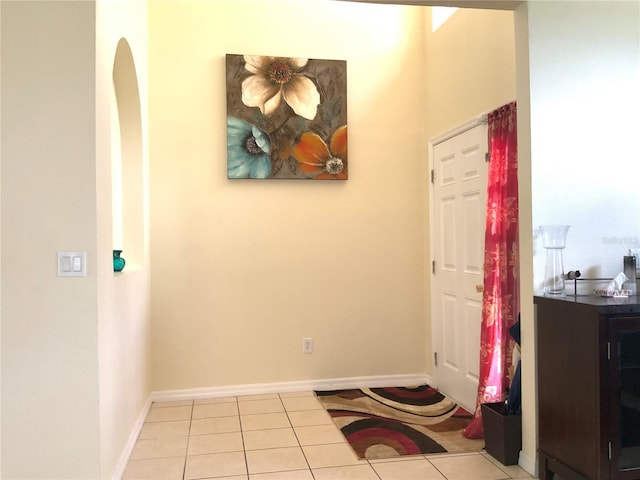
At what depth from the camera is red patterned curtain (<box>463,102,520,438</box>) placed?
2875mm

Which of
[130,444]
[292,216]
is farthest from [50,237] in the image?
[292,216]

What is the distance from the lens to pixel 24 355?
2.09 metres

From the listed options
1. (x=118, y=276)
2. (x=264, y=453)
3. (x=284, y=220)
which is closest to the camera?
(x=118, y=276)

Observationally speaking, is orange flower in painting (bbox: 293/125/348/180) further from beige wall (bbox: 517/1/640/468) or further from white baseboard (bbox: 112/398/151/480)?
white baseboard (bbox: 112/398/151/480)

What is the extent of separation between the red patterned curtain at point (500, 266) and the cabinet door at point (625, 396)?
31.0 inches

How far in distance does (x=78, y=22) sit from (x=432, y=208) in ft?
9.18

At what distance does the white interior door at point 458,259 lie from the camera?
3.36 meters

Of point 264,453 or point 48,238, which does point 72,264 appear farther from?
point 264,453

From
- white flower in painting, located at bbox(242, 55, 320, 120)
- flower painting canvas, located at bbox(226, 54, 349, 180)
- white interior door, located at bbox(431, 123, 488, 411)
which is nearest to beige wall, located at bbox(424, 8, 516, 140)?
white interior door, located at bbox(431, 123, 488, 411)

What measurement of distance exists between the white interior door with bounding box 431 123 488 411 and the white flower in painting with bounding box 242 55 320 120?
42.5 inches

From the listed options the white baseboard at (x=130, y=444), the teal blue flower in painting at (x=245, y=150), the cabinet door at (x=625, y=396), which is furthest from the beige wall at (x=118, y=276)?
the cabinet door at (x=625, y=396)

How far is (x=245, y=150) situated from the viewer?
3.90 metres

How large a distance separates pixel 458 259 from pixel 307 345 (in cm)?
135

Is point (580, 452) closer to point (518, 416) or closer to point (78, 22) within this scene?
point (518, 416)
